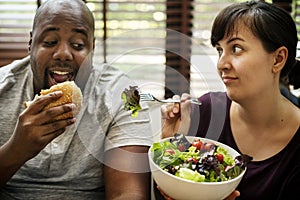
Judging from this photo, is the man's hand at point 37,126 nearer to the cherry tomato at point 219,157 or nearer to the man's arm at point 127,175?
the man's arm at point 127,175

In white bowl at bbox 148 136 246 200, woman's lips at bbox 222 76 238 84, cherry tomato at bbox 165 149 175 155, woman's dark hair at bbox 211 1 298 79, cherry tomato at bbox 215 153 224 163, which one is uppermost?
woman's dark hair at bbox 211 1 298 79

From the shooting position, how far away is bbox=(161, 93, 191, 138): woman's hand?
145 cm

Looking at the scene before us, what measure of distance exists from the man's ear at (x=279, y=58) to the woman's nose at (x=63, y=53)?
72 cm

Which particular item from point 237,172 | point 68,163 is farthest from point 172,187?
point 68,163

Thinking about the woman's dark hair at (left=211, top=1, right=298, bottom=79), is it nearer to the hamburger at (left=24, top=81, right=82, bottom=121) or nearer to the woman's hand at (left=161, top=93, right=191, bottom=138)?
the woman's hand at (left=161, top=93, right=191, bottom=138)

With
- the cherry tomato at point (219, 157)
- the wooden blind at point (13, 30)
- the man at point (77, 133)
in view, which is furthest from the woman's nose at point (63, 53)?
the wooden blind at point (13, 30)

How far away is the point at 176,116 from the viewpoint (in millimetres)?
1486

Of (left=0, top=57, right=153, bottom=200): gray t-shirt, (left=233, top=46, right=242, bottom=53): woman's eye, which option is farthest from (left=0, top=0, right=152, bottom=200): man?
(left=233, top=46, right=242, bottom=53): woman's eye

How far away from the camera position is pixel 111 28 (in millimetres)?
2518

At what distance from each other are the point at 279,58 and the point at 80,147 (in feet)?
2.54

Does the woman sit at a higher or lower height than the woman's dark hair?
lower

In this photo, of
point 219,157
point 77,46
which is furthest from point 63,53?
Answer: point 219,157

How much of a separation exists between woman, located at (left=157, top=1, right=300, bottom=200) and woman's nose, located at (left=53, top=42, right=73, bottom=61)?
40 centimetres

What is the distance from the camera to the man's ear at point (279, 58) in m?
1.43
